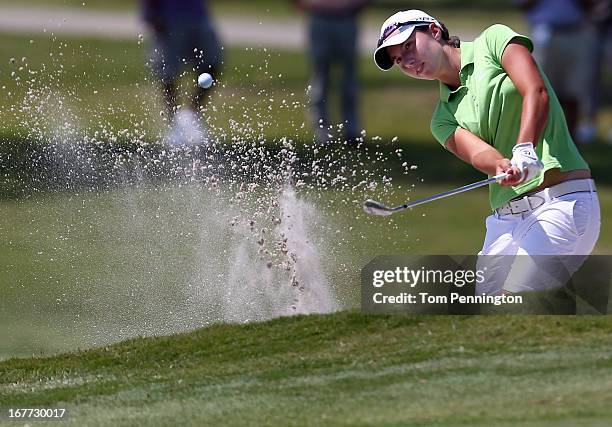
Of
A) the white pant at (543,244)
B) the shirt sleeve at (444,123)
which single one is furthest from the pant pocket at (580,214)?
the shirt sleeve at (444,123)

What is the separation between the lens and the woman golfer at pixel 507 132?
539 cm

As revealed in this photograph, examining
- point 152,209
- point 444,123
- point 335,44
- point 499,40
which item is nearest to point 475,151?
point 444,123

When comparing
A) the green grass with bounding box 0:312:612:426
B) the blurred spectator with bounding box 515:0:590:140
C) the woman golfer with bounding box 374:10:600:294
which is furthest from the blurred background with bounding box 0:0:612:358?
the blurred spectator with bounding box 515:0:590:140

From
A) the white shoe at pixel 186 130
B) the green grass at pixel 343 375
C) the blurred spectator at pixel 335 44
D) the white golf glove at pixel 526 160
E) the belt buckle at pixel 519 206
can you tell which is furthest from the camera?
the blurred spectator at pixel 335 44

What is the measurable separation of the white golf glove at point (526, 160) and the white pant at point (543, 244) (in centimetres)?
35

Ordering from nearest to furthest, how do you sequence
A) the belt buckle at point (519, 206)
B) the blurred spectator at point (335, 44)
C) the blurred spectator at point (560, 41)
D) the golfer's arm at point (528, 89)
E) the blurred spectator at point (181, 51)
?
the golfer's arm at point (528, 89)
the belt buckle at point (519, 206)
the blurred spectator at point (181, 51)
the blurred spectator at point (335, 44)
the blurred spectator at point (560, 41)

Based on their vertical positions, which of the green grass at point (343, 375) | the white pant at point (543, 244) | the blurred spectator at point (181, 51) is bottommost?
the green grass at point (343, 375)

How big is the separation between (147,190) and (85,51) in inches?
72.9

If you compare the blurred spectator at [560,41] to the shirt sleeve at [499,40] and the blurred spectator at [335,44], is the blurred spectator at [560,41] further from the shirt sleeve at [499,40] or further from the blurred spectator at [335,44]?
the shirt sleeve at [499,40]

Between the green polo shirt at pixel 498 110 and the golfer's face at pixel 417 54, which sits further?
the golfer's face at pixel 417 54

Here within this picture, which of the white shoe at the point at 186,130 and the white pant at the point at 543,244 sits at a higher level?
the white shoe at the point at 186,130

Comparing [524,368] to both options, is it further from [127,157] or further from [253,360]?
[127,157]

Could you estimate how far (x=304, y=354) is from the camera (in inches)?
224

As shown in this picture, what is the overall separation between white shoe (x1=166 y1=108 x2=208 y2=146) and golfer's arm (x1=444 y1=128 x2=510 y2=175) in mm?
2307
